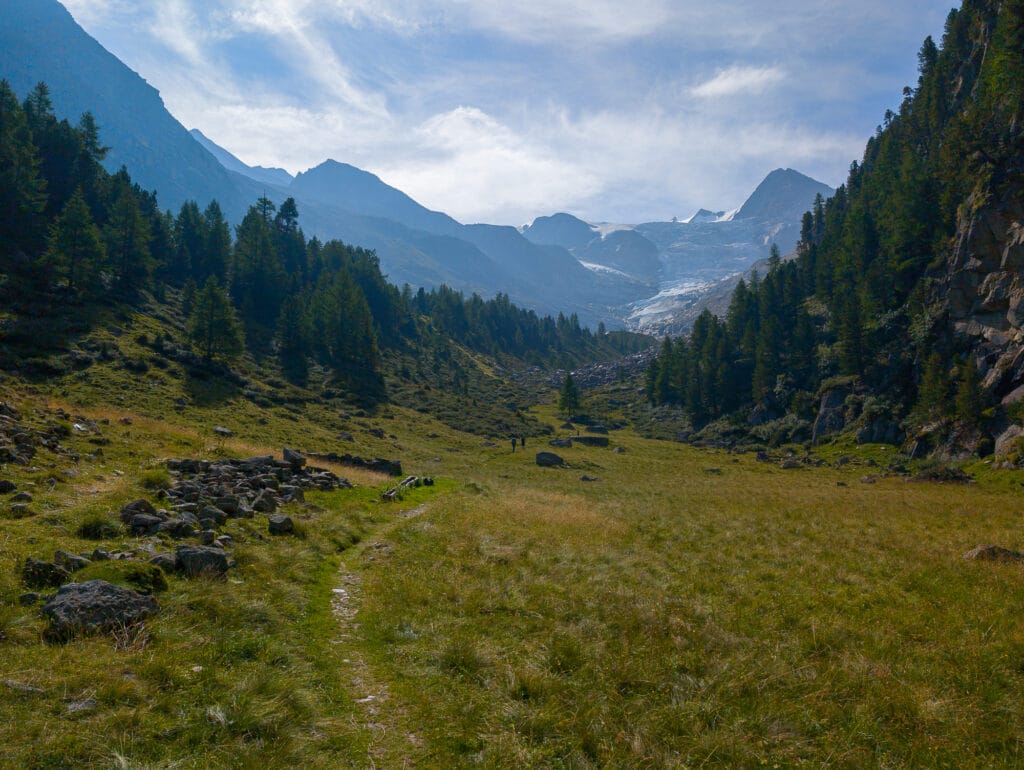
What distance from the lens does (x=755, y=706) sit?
742cm

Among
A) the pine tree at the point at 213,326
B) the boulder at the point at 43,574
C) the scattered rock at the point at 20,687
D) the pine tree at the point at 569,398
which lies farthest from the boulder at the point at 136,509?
the pine tree at the point at 569,398

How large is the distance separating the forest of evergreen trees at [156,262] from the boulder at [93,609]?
66.0 meters

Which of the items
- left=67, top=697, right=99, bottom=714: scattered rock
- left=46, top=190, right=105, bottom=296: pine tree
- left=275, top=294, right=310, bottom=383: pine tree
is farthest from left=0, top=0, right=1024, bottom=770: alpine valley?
left=275, top=294, right=310, bottom=383: pine tree

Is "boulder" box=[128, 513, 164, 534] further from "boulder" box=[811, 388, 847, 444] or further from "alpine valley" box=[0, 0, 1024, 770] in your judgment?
"boulder" box=[811, 388, 847, 444]

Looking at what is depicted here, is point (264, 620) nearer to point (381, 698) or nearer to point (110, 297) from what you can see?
point (381, 698)

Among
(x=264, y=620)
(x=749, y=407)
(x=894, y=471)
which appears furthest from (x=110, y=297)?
(x=749, y=407)

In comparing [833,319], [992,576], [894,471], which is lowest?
[894,471]

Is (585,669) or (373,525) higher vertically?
(585,669)

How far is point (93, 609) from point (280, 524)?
722 cm

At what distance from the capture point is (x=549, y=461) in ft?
198

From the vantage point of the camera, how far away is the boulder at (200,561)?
10.1m

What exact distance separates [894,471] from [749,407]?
48.9m

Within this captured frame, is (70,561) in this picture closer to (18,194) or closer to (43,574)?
(43,574)

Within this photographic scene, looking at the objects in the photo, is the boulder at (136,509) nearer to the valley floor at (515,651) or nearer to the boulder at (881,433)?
the valley floor at (515,651)
